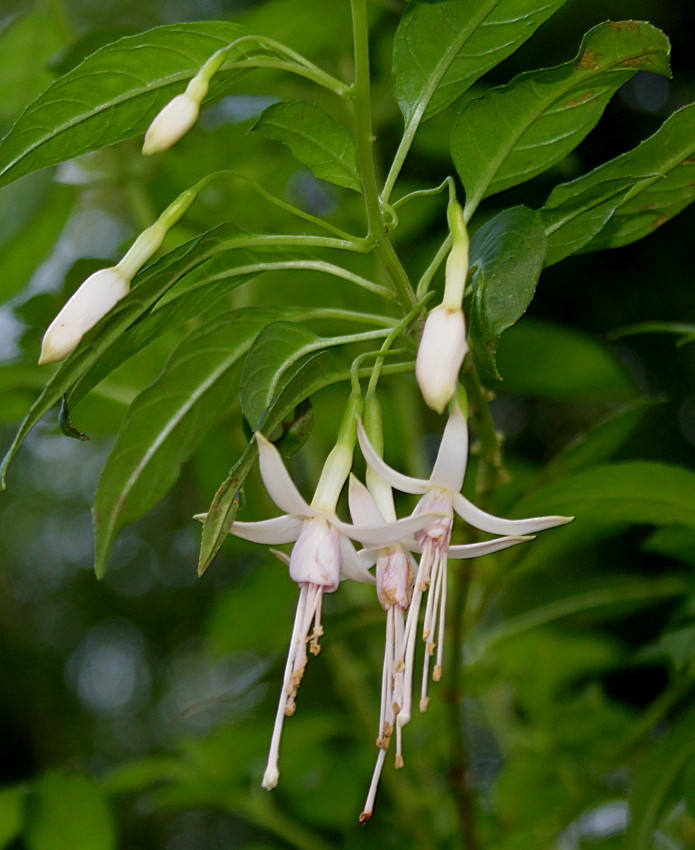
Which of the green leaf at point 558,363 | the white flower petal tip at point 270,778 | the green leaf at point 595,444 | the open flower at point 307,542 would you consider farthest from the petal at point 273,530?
the green leaf at point 558,363

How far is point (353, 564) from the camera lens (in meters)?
0.49

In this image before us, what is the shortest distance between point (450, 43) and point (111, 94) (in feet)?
0.64

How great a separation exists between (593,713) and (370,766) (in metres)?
0.27

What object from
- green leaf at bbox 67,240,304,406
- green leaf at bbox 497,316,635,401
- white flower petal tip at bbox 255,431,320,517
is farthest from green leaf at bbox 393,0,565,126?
green leaf at bbox 497,316,635,401

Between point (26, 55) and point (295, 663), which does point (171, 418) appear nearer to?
point (295, 663)

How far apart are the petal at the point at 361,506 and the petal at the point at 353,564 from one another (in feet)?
0.05

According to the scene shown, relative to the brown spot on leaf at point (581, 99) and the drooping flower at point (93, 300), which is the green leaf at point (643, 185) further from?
the drooping flower at point (93, 300)

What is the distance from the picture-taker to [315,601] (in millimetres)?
477

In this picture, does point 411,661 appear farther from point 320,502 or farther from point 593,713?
point 593,713

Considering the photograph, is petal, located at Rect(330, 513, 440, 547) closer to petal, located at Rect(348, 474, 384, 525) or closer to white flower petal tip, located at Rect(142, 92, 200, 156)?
petal, located at Rect(348, 474, 384, 525)

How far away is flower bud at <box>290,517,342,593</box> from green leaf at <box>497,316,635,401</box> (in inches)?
23.2

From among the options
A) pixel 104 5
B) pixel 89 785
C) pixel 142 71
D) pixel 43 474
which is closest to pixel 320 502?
pixel 142 71

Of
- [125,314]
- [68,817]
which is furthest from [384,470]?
[68,817]

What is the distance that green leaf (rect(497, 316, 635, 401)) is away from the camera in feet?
3.33
